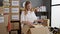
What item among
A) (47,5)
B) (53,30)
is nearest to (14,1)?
(47,5)

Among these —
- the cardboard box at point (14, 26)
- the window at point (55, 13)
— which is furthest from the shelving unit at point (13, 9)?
the window at point (55, 13)

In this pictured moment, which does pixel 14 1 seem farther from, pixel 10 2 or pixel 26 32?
pixel 26 32

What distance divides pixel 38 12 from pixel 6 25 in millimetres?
2078

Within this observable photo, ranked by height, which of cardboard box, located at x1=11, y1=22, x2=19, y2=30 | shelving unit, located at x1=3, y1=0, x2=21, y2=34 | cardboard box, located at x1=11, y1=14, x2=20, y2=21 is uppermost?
shelving unit, located at x1=3, y1=0, x2=21, y2=34

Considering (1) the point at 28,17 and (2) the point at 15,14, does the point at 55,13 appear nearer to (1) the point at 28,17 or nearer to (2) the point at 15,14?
(2) the point at 15,14

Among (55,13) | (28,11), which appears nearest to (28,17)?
(28,11)

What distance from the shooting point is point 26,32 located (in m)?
2.04

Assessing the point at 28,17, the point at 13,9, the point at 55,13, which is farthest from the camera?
the point at 55,13

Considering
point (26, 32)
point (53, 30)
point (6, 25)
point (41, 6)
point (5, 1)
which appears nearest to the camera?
point (26, 32)

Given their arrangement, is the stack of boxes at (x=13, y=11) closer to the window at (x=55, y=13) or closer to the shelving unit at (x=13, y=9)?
the shelving unit at (x=13, y=9)

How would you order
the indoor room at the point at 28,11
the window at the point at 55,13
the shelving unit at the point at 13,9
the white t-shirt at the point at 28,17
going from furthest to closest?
1. the window at the point at 55,13
2. the shelving unit at the point at 13,9
3. the indoor room at the point at 28,11
4. the white t-shirt at the point at 28,17

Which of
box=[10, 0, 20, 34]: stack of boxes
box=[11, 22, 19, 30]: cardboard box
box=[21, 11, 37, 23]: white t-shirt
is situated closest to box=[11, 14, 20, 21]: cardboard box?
box=[10, 0, 20, 34]: stack of boxes

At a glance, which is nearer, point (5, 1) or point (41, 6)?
point (5, 1)

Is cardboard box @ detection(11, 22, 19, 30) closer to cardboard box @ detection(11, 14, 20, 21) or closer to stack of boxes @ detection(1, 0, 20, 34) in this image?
stack of boxes @ detection(1, 0, 20, 34)
